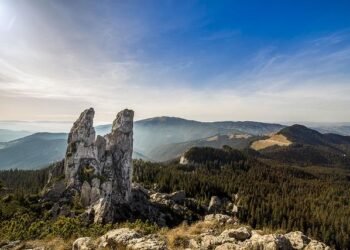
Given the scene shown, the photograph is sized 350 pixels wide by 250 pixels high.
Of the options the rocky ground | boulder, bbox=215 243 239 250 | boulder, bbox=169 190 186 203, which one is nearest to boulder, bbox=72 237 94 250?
the rocky ground

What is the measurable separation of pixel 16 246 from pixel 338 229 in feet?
564

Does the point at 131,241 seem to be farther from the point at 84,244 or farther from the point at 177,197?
the point at 177,197

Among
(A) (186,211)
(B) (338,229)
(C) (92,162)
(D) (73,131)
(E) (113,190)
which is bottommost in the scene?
(B) (338,229)


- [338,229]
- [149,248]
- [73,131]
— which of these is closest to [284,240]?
[149,248]

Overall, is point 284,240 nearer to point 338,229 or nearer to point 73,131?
point 73,131

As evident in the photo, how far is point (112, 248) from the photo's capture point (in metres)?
28.5

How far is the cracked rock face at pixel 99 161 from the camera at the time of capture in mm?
117938

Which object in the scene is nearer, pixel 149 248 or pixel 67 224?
pixel 149 248

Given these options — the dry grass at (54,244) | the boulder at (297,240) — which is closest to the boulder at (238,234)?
the boulder at (297,240)

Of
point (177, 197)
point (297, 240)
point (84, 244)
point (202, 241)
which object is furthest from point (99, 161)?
point (297, 240)

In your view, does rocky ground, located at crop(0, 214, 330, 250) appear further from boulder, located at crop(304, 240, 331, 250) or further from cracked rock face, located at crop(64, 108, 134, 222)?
cracked rock face, located at crop(64, 108, 134, 222)

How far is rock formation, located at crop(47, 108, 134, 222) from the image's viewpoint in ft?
381

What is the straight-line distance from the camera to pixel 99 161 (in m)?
Answer: 134

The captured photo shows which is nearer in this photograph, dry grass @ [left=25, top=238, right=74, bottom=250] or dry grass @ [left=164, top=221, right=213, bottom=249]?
dry grass @ [left=164, top=221, right=213, bottom=249]
